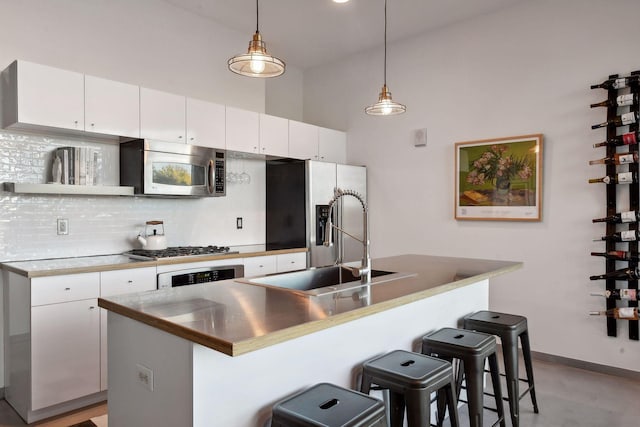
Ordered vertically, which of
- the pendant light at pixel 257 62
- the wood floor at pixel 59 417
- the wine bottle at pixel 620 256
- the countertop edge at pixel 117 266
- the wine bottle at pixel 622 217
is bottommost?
the wood floor at pixel 59 417

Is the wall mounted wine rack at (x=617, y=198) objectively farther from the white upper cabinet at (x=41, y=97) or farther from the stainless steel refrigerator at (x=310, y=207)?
the white upper cabinet at (x=41, y=97)

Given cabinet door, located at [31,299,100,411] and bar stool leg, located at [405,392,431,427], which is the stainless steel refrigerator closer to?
cabinet door, located at [31,299,100,411]

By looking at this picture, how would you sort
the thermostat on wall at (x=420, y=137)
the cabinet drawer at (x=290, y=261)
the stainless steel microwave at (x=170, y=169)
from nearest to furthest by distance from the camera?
the stainless steel microwave at (x=170, y=169) → the cabinet drawer at (x=290, y=261) → the thermostat on wall at (x=420, y=137)

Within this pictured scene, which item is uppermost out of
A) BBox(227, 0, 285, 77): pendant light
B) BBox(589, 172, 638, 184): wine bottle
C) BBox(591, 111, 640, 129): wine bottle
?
BBox(227, 0, 285, 77): pendant light

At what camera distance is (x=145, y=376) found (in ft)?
5.26

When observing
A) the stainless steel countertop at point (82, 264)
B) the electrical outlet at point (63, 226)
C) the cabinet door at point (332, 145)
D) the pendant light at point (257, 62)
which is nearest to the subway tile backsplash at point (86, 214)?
the electrical outlet at point (63, 226)

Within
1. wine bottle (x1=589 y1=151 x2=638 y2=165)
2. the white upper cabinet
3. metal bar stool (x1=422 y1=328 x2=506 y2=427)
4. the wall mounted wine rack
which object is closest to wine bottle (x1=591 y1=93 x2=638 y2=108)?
the wall mounted wine rack

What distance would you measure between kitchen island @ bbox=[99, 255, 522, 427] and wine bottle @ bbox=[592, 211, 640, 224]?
190 centimetres

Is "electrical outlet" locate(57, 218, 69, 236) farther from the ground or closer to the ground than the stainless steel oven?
farther from the ground

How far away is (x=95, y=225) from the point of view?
11.2ft

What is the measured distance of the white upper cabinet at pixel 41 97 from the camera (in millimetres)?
2760

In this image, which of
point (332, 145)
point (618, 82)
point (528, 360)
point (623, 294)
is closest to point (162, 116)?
point (332, 145)

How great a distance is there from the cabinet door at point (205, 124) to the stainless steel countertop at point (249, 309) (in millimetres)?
1919

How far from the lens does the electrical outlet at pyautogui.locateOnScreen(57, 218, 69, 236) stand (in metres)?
3.21
